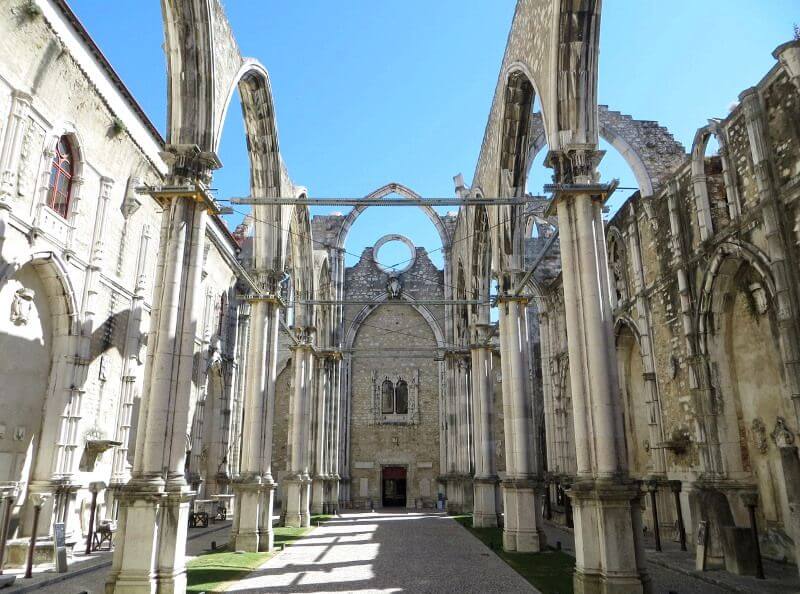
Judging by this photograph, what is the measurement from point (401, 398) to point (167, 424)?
2165cm

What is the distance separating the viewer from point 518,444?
44.0 feet

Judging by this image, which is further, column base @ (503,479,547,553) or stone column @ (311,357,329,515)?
stone column @ (311,357,329,515)

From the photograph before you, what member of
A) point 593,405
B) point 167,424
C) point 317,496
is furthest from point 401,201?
point 317,496

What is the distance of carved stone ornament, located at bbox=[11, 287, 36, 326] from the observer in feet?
36.9

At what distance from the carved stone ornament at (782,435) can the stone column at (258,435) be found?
10.2 metres

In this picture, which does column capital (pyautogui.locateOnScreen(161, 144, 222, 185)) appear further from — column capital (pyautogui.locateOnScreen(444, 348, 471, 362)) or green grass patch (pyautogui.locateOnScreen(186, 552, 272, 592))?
column capital (pyautogui.locateOnScreen(444, 348, 471, 362))

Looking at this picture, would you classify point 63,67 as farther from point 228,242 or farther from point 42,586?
point 228,242

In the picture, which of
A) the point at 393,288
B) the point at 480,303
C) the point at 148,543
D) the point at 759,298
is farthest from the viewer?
the point at 393,288

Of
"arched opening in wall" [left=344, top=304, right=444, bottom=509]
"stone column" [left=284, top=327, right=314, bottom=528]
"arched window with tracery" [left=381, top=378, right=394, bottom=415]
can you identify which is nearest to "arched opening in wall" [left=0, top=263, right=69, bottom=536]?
"stone column" [left=284, top=327, right=314, bottom=528]

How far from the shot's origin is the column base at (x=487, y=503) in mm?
17766

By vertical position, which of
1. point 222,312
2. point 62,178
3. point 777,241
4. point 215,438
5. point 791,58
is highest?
point 791,58

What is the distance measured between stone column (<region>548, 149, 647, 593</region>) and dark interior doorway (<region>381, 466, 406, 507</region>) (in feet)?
70.4

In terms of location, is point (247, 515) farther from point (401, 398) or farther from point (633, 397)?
point (401, 398)

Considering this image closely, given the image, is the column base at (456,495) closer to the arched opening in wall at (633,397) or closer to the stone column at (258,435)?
the arched opening in wall at (633,397)
